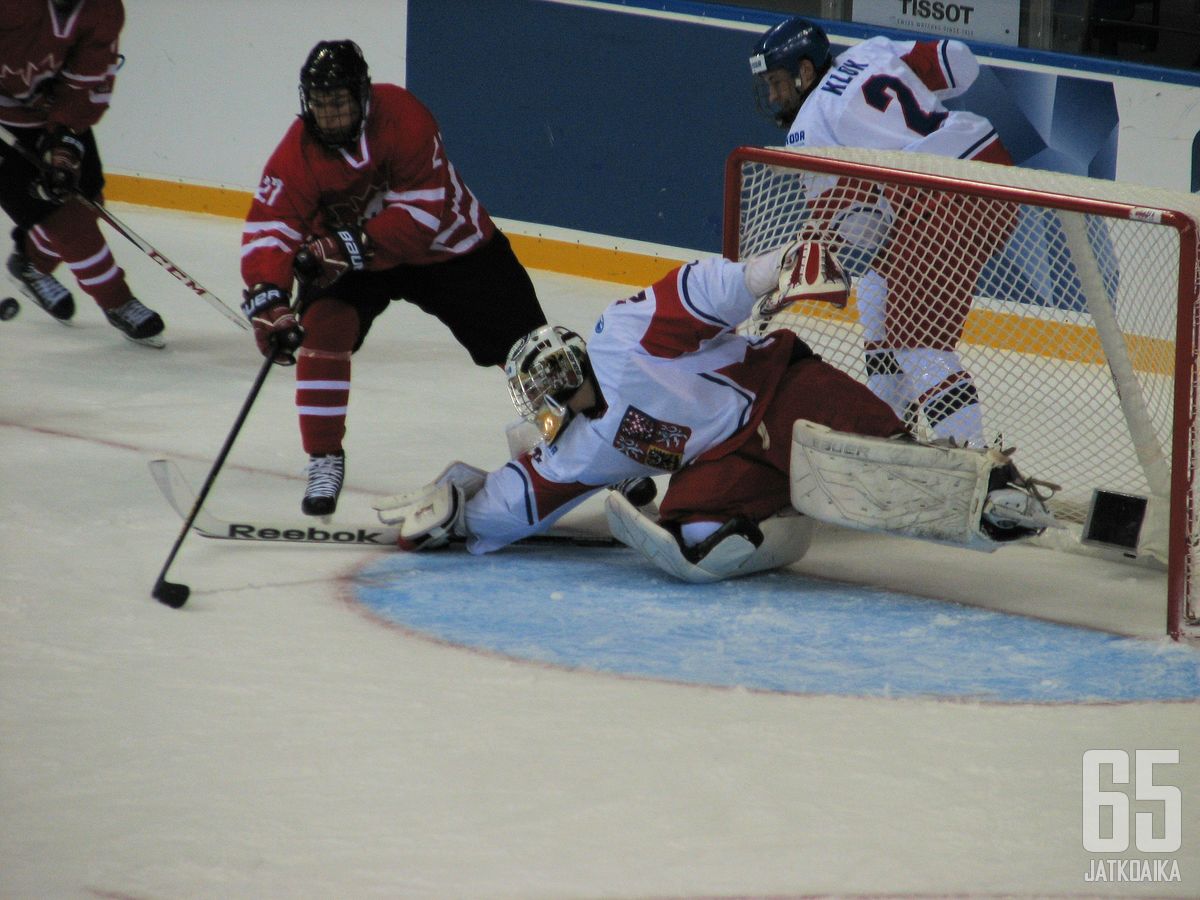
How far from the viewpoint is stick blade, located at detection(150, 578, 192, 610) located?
295cm

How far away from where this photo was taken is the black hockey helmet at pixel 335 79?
3.45 meters

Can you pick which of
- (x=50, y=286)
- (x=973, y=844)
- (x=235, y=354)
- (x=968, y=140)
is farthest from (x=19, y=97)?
Answer: (x=973, y=844)

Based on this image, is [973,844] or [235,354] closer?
[973,844]

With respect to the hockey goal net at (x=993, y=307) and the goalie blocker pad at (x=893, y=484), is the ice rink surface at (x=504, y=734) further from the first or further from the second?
the hockey goal net at (x=993, y=307)

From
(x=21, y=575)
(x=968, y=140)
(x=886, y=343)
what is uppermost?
(x=968, y=140)

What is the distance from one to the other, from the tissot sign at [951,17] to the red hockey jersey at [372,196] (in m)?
2.37

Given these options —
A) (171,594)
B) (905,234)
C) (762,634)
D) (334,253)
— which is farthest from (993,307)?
(171,594)

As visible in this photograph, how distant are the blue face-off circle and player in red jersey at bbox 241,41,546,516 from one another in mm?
526

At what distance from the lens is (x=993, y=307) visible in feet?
11.9

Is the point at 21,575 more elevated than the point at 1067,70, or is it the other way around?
the point at 1067,70

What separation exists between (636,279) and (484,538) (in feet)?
9.61

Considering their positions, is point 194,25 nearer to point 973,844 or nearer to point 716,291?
point 716,291

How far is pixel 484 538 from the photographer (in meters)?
3.31

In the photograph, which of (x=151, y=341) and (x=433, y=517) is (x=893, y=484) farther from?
(x=151, y=341)
